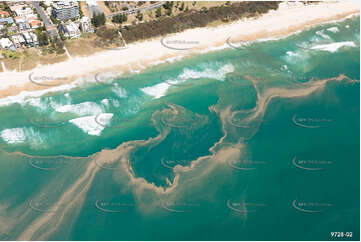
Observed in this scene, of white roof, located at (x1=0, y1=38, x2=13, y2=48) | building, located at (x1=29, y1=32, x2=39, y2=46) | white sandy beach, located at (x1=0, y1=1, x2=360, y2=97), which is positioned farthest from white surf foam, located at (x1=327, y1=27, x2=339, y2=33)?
white roof, located at (x1=0, y1=38, x2=13, y2=48)

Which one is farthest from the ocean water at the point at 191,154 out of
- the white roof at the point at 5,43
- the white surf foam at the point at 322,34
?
the white roof at the point at 5,43

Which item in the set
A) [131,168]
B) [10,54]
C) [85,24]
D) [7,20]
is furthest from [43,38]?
[131,168]

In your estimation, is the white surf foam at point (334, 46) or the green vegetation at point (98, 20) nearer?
the white surf foam at point (334, 46)

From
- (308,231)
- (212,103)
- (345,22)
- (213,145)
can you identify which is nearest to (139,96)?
(212,103)

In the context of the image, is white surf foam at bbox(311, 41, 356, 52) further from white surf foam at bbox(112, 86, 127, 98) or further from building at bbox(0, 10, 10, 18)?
building at bbox(0, 10, 10, 18)

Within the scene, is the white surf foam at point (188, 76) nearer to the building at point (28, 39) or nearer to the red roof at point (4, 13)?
the building at point (28, 39)

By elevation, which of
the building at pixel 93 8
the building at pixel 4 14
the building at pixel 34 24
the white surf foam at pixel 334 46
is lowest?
the white surf foam at pixel 334 46

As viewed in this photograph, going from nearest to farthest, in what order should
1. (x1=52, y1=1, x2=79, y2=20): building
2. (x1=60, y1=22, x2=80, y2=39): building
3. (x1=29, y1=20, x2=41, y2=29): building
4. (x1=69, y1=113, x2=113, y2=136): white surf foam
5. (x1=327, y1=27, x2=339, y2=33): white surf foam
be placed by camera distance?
Answer: (x1=69, y1=113, x2=113, y2=136): white surf foam → (x1=60, y1=22, x2=80, y2=39): building → (x1=29, y1=20, x2=41, y2=29): building → (x1=52, y1=1, x2=79, y2=20): building → (x1=327, y1=27, x2=339, y2=33): white surf foam
